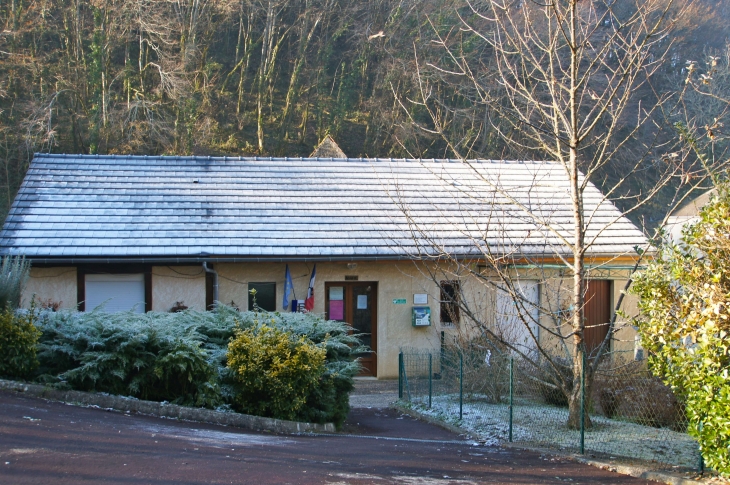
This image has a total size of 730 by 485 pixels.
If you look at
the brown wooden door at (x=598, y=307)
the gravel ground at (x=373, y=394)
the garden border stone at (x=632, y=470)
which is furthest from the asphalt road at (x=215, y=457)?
the brown wooden door at (x=598, y=307)

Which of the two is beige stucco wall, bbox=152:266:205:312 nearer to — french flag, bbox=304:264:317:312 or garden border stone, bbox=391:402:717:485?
french flag, bbox=304:264:317:312

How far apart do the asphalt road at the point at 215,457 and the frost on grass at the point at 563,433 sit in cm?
81

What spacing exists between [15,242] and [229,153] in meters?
17.3

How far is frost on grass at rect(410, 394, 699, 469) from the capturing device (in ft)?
29.5

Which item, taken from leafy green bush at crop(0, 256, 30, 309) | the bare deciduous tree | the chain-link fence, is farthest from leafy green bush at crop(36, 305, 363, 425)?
the bare deciduous tree

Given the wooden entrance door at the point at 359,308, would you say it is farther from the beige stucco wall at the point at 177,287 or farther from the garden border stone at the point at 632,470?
the garden border stone at the point at 632,470

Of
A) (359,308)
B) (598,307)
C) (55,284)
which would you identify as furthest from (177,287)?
(598,307)

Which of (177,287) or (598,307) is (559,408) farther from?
(177,287)

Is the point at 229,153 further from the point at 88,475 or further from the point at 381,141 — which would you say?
the point at 88,475

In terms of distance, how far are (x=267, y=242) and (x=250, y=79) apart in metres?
21.7

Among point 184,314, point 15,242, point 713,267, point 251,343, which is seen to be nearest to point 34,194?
point 15,242

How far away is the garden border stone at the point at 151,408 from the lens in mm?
9648

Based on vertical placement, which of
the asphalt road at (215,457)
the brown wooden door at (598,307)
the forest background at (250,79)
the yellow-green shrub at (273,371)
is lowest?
the asphalt road at (215,457)

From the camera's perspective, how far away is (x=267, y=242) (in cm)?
1681
